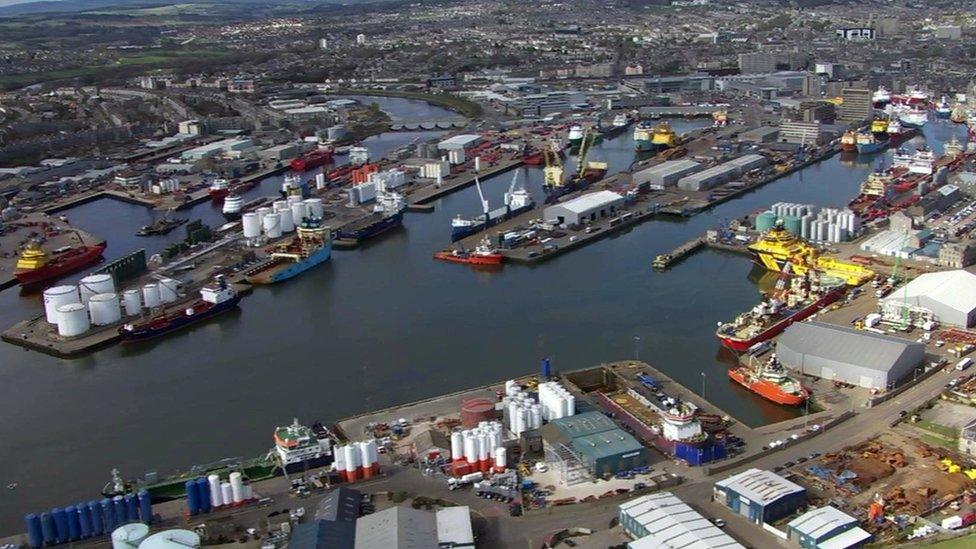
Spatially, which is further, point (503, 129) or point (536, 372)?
point (503, 129)

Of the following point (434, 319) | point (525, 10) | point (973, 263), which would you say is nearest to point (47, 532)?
point (434, 319)

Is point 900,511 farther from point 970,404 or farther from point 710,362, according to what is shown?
point 710,362

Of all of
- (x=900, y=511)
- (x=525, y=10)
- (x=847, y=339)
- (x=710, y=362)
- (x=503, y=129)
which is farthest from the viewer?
(x=525, y=10)

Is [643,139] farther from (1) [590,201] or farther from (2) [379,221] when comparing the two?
(2) [379,221]

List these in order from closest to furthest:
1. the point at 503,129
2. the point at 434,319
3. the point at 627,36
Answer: the point at 434,319 < the point at 503,129 < the point at 627,36

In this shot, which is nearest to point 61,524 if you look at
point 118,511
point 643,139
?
point 118,511

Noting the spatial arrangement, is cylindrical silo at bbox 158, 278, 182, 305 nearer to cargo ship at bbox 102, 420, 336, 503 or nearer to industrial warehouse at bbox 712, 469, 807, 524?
cargo ship at bbox 102, 420, 336, 503
